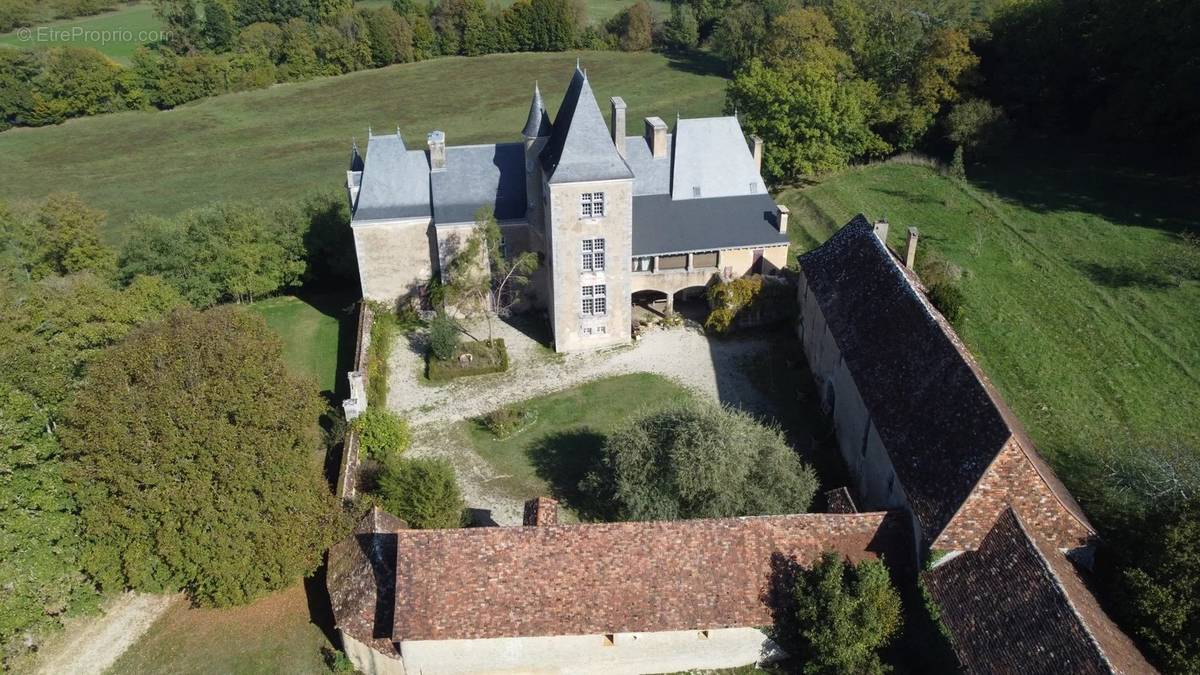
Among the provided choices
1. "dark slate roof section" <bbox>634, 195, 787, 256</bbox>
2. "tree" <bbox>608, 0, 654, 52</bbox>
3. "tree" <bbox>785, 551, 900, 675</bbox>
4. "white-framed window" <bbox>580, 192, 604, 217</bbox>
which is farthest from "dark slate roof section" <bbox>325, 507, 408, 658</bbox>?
"tree" <bbox>608, 0, 654, 52</bbox>

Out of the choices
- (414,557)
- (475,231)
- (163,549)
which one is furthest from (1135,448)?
(163,549)

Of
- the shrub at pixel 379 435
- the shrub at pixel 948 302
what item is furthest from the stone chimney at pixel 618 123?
the shrub at pixel 379 435

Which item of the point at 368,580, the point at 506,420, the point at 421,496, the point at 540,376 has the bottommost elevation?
the point at 540,376

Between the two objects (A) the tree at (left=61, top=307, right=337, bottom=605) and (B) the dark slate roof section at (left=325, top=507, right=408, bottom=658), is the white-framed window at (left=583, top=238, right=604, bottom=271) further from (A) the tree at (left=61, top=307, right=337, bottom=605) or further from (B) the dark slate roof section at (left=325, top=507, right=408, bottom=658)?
(A) the tree at (left=61, top=307, right=337, bottom=605)

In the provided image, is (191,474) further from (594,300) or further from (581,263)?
(594,300)

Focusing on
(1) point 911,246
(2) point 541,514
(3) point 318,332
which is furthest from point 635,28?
(2) point 541,514

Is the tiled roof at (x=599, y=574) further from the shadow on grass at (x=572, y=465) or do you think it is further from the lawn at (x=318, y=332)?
the lawn at (x=318, y=332)
